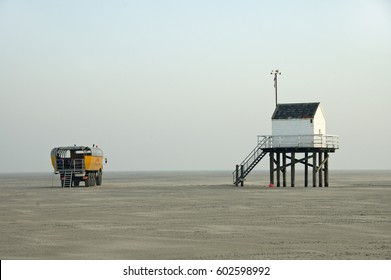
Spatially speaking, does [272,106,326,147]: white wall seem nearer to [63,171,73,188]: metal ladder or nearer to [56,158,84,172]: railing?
[56,158,84,172]: railing

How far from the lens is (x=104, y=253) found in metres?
15.2

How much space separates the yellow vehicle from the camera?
50688 mm

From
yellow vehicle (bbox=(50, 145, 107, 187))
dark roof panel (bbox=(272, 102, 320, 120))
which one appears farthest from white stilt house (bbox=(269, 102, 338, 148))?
yellow vehicle (bbox=(50, 145, 107, 187))

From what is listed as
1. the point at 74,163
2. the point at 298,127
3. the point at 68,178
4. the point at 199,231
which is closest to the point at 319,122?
the point at 298,127

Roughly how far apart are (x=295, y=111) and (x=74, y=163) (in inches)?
674

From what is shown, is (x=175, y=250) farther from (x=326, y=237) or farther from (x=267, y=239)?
(x=326, y=237)

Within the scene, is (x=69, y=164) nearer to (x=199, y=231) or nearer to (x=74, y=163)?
(x=74, y=163)

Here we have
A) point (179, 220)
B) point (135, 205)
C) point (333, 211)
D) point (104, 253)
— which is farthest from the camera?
point (135, 205)

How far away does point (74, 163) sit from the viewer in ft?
165

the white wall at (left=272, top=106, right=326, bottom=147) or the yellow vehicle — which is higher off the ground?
the white wall at (left=272, top=106, right=326, bottom=147)

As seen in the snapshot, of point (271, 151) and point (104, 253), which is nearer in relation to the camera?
point (104, 253)

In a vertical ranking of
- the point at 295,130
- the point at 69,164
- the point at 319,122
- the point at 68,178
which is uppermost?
the point at 319,122
